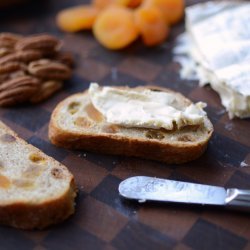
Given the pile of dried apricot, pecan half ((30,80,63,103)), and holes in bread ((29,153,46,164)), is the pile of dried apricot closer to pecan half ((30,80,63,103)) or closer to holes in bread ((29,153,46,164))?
pecan half ((30,80,63,103))

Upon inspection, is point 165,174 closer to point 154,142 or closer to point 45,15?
point 154,142

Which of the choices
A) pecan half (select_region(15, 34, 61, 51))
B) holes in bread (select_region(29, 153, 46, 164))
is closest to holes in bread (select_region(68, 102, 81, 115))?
holes in bread (select_region(29, 153, 46, 164))

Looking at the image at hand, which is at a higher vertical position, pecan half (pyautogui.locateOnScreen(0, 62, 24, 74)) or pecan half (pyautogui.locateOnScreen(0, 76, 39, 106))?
pecan half (pyautogui.locateOnScreen(0, 62, 24, 74))

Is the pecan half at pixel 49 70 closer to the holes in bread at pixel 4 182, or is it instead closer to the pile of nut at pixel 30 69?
the pile of nut at pixel 30 69

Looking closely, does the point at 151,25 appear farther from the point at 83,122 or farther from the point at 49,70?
the point at 83,122

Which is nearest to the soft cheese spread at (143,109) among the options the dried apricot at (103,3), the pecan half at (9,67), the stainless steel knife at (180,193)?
the stainless steel knife at (180,193)

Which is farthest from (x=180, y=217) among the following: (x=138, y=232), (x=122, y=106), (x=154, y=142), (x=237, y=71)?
(x=237, y=71)
